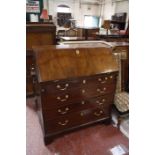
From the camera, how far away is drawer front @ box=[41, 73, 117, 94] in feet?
5.36

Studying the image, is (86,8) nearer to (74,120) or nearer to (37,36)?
(37,36)

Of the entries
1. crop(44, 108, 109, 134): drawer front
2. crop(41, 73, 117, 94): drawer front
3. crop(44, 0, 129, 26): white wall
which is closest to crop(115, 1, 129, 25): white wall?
crop(44, 0, 129, 26): white wall

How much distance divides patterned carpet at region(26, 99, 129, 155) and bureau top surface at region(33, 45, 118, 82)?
84 centimetres

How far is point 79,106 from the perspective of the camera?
1900 mm

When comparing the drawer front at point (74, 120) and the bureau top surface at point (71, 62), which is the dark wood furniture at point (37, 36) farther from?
the drawer front at point (74, 120)

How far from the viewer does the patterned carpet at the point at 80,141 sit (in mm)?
1814

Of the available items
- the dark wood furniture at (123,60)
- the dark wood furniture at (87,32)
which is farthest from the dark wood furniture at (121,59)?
the dark wood furniture at (87,32)

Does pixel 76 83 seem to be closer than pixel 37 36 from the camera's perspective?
Yes

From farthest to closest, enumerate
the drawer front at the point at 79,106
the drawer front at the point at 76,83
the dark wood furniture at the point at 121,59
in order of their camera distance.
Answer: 1. the dark wood furniture at the point at 121,59
2. the drawer front at the point at 79,106
3. the drawer front at the point at 76,83

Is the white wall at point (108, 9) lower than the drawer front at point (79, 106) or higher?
higher

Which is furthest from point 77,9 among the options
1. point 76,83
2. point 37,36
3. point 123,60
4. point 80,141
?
point 80,141

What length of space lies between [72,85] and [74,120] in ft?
1.60

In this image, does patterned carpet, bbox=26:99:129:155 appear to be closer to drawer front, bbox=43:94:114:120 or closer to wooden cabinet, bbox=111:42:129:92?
drawer front, bbox=43:94:114:120
